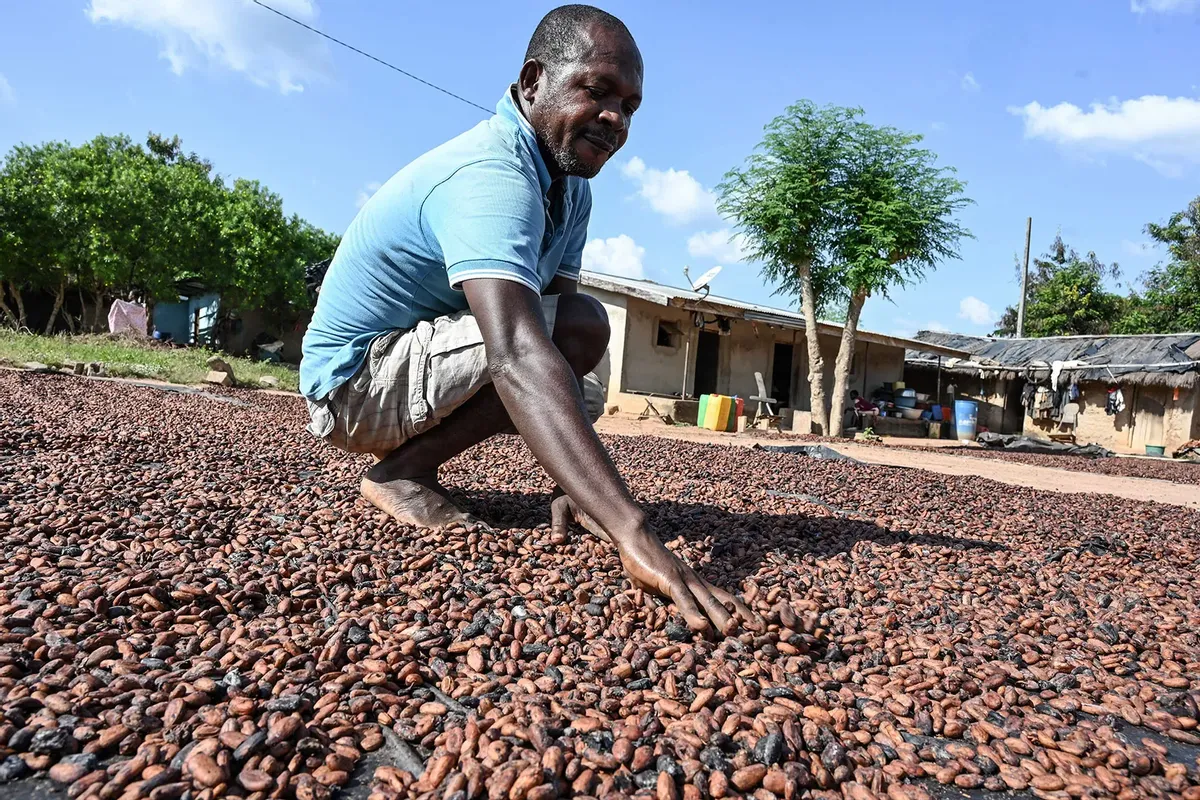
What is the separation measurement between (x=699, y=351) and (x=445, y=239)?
15.1 metres

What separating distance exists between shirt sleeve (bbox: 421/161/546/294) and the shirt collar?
189 mm

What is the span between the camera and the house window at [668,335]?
14977mm

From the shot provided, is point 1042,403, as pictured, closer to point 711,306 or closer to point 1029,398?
A: point 1029,398

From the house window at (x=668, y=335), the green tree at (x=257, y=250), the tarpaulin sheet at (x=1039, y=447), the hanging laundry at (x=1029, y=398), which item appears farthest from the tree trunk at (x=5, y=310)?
the hanging laundry at (x=1029, y=398)

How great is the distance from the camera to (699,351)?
16.8 meters

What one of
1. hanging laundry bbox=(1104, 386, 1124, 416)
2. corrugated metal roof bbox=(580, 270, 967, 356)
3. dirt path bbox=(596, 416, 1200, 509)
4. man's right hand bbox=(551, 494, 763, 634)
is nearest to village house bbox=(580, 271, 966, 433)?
corrugated metal roof bbox=(580, 270, 967, 356)

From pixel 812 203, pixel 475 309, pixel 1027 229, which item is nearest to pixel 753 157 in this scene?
pixel 812 203

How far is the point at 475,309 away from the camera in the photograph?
1.75m

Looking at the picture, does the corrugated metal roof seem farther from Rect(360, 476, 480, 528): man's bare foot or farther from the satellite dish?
Rect(360, 476, 480, 528): man's bare foot

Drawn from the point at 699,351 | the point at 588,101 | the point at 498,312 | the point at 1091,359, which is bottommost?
the point at 498,312

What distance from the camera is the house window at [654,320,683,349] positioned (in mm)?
14977

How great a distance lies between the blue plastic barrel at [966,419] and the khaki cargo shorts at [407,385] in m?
15.8

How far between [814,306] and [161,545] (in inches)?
538

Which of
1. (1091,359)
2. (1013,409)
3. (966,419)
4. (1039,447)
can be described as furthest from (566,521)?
(1013,409)
